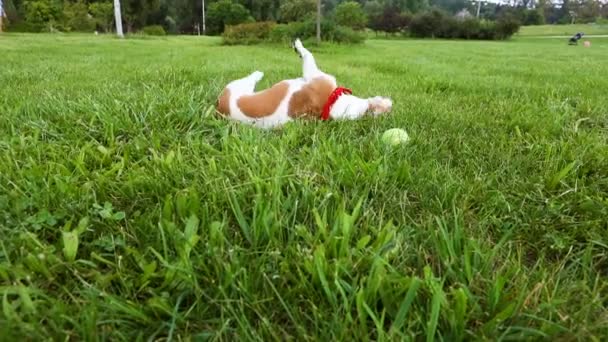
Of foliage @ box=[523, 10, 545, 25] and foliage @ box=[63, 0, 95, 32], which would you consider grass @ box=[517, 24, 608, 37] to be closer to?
foliage @ box=[523, 10, 545, 25]

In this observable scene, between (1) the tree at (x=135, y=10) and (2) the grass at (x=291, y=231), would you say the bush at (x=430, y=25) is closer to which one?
(1) the tree at (x=135, y=10)

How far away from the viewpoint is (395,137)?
5.80ft

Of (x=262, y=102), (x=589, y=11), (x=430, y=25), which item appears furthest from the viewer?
(x=589, y=11)

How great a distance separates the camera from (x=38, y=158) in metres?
1.50

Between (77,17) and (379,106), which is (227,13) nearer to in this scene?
(77,17)

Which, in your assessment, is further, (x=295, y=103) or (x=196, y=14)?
(x=196, y=14)

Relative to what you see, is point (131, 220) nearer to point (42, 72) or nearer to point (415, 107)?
point (415, 107)

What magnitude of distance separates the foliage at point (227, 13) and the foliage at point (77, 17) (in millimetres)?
11582

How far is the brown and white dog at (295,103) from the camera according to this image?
2.12m

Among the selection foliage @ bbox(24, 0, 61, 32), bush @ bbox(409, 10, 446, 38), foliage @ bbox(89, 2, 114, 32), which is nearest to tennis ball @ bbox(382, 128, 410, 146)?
bush @ bbox(409, 10, 446, 38)

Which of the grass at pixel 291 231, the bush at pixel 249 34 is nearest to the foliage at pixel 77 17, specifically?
the bush at pixel 249 34

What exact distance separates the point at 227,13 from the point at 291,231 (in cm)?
4201

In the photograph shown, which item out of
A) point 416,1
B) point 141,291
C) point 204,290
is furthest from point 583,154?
point 416,1

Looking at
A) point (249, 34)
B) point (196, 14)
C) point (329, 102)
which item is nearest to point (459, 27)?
point (249, 34)
